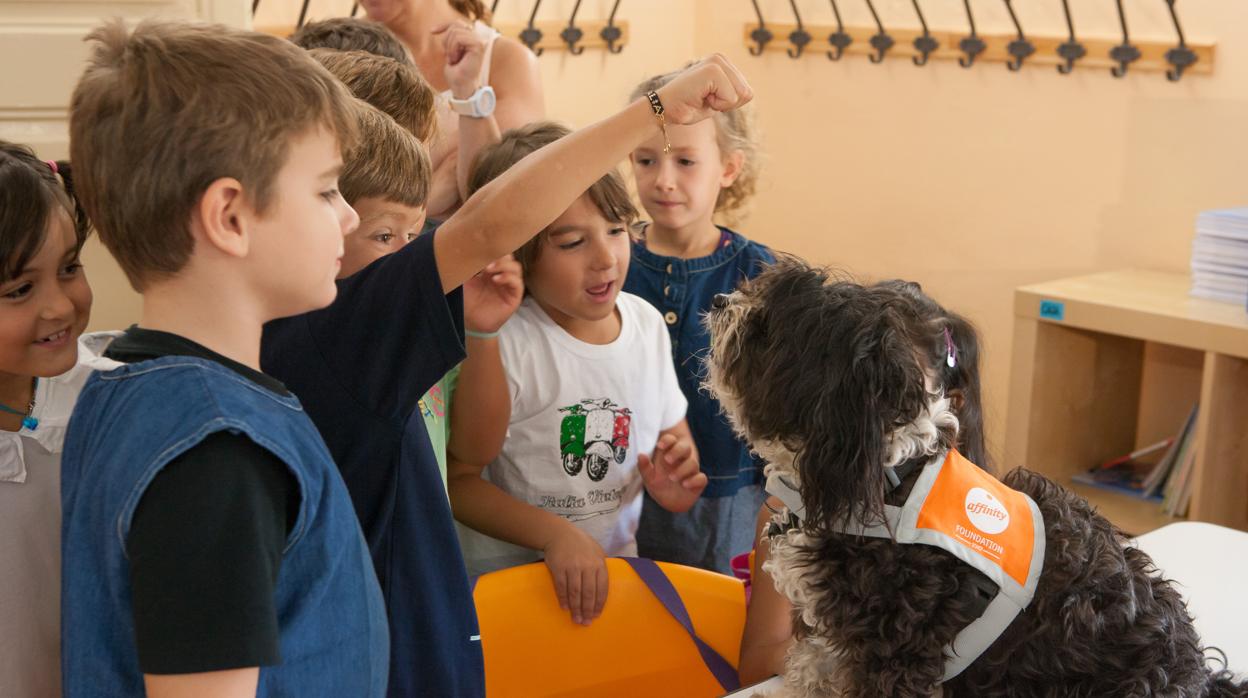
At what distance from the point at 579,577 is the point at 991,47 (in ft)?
7.16

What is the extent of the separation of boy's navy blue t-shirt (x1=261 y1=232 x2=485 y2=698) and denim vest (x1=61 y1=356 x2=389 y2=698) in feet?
0.64

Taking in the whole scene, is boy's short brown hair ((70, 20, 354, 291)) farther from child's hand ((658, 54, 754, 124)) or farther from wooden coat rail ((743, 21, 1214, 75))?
wooden coat rail ((743, 21, 1214, 75))

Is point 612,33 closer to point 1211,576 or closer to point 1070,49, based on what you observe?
point 1070,49

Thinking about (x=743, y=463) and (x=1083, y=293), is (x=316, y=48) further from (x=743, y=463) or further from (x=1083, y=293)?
(x=1083, y=293)

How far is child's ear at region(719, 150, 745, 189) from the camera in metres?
2.06

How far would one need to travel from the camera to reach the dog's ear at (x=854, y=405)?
924mm

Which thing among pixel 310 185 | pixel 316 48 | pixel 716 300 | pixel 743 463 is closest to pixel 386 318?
pixel 310 185

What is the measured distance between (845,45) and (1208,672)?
100 inches

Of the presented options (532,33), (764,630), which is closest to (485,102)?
(764,630)

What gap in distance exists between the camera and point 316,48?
5.05ft

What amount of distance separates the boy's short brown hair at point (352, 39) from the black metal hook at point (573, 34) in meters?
1.42

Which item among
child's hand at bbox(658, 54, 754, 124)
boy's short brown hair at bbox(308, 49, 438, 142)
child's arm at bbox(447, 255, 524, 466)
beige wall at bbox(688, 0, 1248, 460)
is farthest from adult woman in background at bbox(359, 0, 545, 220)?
beige wall at bbox(688, 0, 1248, 460)

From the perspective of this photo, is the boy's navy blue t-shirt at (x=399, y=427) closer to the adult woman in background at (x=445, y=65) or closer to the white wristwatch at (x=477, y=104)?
the white wristwatch at (x=477, y=104)

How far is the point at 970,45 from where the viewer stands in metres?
3.04
